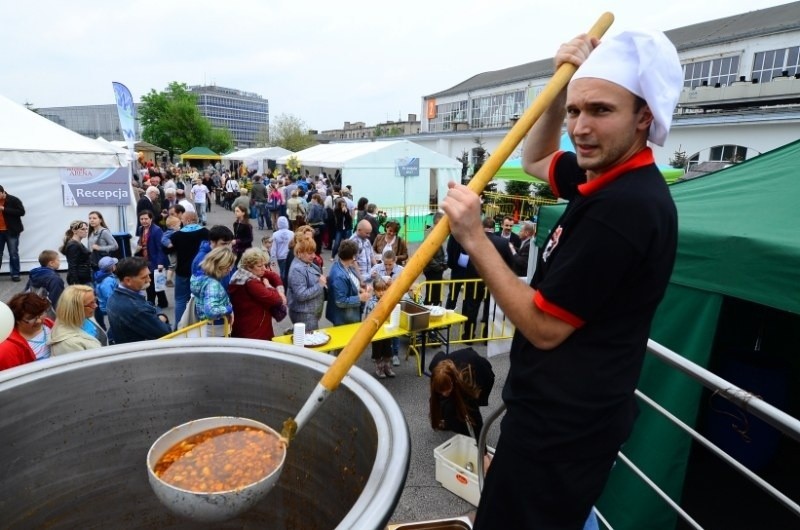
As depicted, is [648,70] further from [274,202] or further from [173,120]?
[173,120]

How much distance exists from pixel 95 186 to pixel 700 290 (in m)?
13.2

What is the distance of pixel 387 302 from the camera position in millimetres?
1454

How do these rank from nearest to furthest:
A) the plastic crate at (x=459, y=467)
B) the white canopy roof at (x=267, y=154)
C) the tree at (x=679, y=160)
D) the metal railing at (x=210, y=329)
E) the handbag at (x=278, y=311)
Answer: the plastic crate at (x=459, y=467)
the metal railing at (x=210, y=329)
the handbag at (x=278, y=311)
the tree at (x=679, y=160)
the white canopy roof at (x=267, y=154)

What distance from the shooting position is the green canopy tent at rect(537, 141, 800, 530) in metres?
2.60

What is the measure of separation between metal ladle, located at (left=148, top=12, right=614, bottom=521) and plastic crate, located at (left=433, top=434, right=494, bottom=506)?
2.95 m

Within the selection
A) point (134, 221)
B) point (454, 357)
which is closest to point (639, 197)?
point (454, 357)

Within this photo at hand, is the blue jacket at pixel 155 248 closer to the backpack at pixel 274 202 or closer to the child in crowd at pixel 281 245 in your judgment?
the child in crowd at pixel 281 245

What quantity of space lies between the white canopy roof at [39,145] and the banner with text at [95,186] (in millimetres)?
268

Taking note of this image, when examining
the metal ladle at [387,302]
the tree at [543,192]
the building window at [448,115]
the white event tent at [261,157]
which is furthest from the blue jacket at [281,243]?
the building window at [448,115]

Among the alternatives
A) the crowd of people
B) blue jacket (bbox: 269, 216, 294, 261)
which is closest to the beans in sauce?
the crowd of people

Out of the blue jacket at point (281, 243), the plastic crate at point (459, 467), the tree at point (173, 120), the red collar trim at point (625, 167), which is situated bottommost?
the plastic crate at point (459, 467)

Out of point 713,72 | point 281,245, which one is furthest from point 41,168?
point 713,72

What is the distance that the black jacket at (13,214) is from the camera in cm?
1005

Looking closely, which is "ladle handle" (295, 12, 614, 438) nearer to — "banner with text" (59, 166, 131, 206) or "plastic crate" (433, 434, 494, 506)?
"plastic crate" (433, 434, 494, 506)
